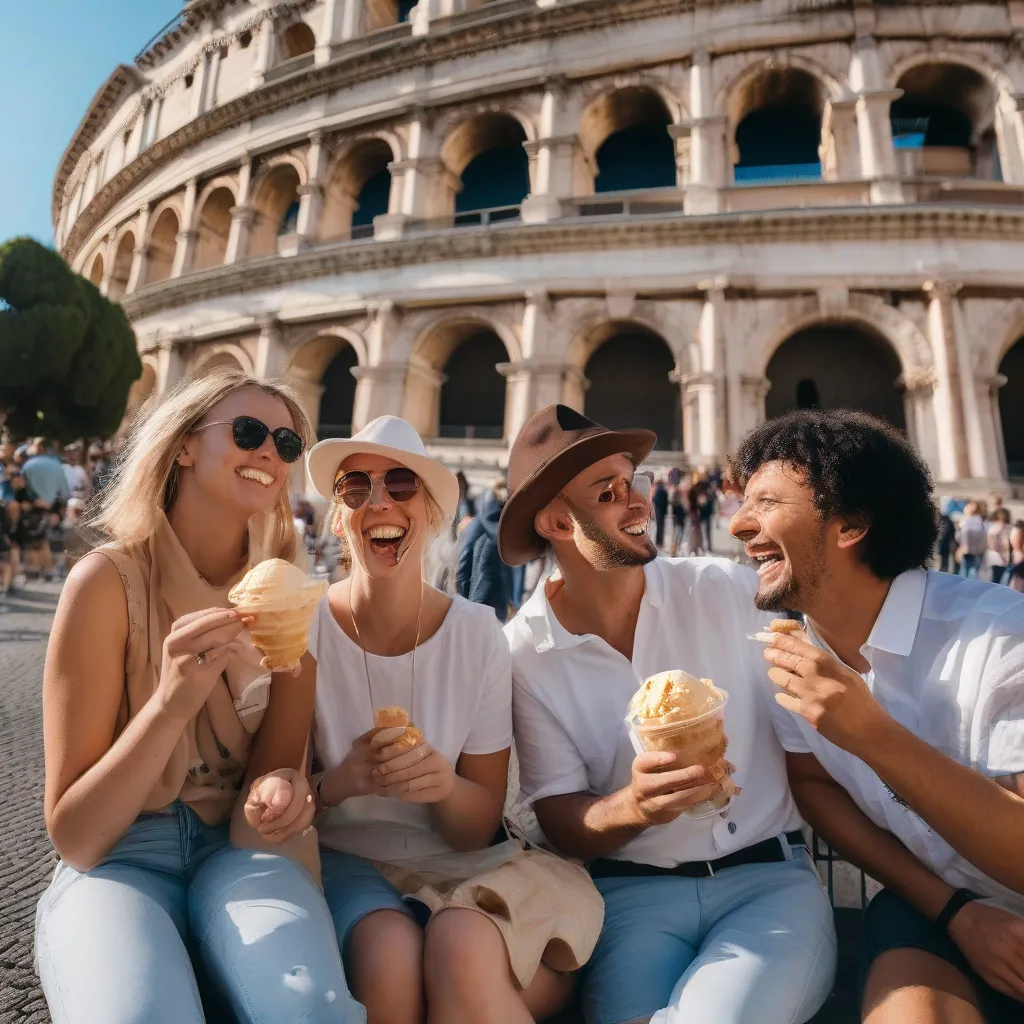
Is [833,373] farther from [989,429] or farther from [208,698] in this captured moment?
[208,698]

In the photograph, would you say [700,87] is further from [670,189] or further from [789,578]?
[789,578]

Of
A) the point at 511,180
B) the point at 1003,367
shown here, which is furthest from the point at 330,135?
the point at 1003,367

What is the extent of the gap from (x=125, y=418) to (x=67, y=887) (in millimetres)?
23064

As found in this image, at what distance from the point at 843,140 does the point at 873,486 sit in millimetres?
17520

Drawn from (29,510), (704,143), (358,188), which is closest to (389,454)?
(29,510)

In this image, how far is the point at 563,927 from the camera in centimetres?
177

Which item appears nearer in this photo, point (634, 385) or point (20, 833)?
point (20, 833)

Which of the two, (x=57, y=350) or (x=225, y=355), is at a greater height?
(x=225, y=355)

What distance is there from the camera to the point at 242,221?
19.8m

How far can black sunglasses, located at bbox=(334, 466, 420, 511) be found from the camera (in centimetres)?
228

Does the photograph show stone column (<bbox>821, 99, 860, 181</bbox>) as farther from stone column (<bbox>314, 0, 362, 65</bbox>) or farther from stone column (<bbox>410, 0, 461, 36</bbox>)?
stone column (<bbox>314, 0, 362, 65</bbox>)

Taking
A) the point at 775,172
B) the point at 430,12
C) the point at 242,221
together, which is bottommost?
the point at 775,172

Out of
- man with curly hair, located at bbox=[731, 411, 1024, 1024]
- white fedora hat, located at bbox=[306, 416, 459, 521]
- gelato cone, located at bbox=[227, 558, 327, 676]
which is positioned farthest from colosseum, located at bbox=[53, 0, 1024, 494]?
gelato cone, located at bbox=[227, 558, 327, 676]

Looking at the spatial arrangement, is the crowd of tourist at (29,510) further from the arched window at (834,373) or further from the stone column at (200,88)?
the stone column at (200,88)
